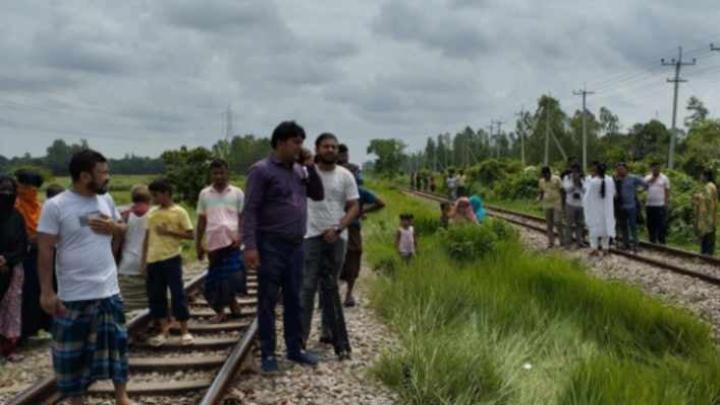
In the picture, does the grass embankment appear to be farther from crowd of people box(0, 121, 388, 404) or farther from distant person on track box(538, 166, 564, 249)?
distant person on track box(538, 166, 564, 249)

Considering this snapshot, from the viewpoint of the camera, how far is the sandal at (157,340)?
676 centimetres

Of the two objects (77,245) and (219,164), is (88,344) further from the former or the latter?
(219,164)

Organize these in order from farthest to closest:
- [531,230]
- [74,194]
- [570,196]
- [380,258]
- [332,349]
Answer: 1. [531,230]
2. [570,196]
3. [380,258]
4. [332,349]
5. [74,194]

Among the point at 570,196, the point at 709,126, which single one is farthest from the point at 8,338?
the point at 709,126

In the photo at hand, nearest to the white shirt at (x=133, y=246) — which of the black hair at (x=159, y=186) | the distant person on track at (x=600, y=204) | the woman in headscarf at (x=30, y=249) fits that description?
the black hair at (x=159, y=186)

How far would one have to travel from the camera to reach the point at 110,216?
4750 millimetres

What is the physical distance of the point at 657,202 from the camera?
51.4 ft

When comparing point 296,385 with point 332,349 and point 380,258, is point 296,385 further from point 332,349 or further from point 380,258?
point 380,258

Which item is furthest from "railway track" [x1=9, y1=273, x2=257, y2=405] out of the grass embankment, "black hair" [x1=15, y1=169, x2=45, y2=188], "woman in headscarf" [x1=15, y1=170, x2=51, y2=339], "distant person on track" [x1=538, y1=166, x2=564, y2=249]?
"distant person on track" [x1=538, y1=166, x2=564, y2=249]

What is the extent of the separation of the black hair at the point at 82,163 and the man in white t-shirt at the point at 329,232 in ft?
7.02

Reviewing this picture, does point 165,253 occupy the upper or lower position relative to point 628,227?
upper

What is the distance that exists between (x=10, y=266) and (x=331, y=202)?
2899 millimetres

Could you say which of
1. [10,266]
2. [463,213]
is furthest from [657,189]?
[10,266]

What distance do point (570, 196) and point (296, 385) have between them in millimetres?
11333
